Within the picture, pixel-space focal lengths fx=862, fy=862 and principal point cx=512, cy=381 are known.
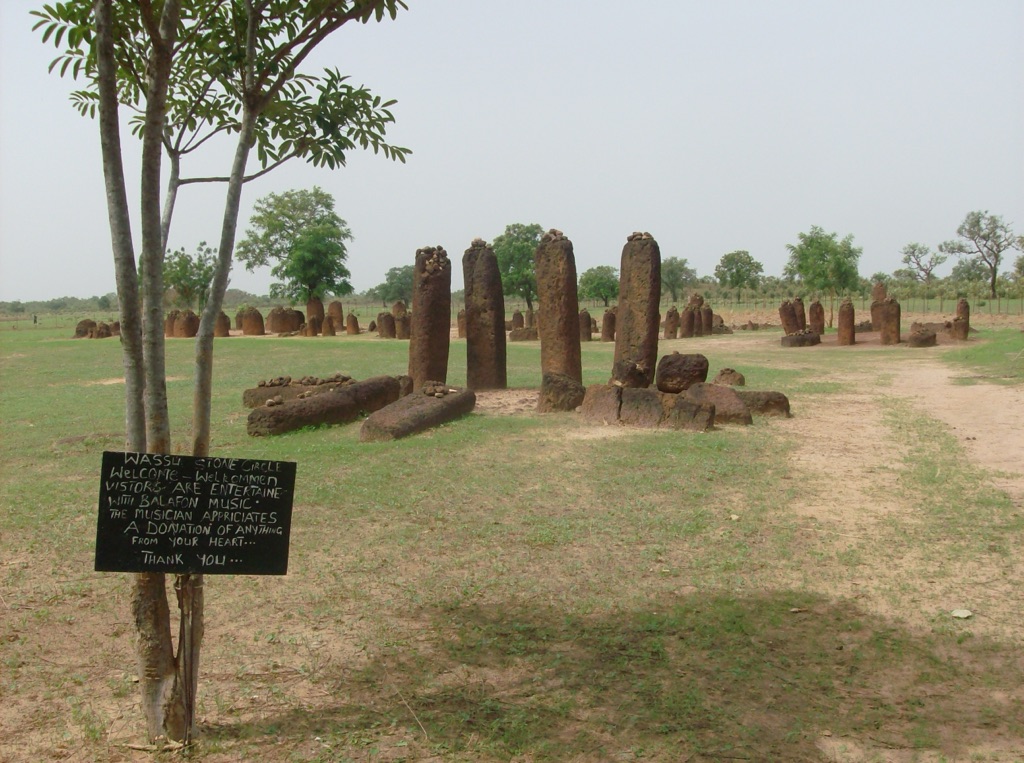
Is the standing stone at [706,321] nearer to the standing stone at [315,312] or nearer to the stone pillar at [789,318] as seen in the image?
the stone pillar at [789,318]

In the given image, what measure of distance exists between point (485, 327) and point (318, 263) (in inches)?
1120

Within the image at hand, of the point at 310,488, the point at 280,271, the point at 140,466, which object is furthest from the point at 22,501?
the point at 280,271

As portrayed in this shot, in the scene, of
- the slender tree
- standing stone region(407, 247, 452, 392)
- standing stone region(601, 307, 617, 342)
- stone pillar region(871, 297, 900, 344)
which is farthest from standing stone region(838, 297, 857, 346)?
the slender tree

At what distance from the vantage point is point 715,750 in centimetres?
323

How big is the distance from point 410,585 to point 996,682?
2.99m

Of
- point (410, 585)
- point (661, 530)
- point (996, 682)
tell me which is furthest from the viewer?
point (661, 530)

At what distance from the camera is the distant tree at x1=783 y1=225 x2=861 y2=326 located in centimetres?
4347

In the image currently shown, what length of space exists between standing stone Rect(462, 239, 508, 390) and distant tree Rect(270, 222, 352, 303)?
90.7ft

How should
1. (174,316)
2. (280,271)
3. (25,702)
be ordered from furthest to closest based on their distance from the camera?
(280,271) < (174,316) < (25,702)

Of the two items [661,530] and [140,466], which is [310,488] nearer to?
[661,530]

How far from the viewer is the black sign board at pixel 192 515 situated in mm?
3100

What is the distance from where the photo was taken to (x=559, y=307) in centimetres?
1416

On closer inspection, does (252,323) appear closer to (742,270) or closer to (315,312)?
(315,312)

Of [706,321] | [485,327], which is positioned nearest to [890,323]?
[706,321]
